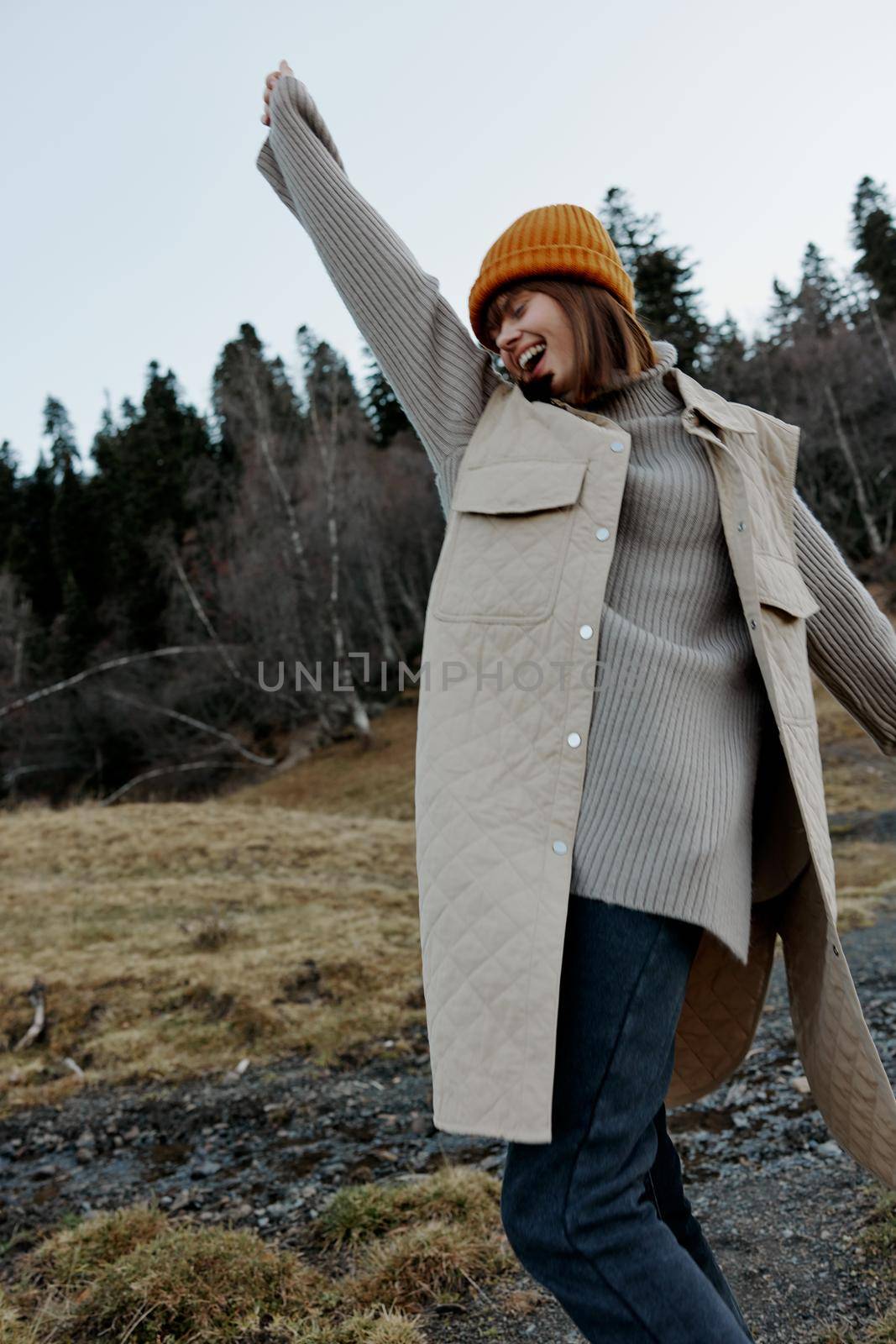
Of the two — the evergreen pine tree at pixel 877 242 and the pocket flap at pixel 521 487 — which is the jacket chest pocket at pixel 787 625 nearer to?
the pocket flap at pixel 521 487

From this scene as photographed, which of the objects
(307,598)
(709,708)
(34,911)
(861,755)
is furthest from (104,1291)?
(307,598)

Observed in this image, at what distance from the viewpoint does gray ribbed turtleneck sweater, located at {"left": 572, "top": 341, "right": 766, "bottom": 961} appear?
4.75 feet

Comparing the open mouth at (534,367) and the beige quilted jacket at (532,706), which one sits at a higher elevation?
the open mouth at (534,367)

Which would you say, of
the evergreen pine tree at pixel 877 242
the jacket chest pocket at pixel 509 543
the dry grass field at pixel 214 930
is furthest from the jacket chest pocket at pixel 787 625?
the evergreen pine tree at pixel 877 242

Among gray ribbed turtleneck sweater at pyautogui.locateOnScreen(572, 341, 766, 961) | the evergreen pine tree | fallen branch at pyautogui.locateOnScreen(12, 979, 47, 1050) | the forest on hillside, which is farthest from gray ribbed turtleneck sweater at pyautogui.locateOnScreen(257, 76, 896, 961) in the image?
the evergreen pine tree

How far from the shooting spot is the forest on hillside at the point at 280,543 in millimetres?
25109

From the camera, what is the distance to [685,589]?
5.40 ft

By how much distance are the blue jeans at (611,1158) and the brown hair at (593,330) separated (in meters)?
0.90

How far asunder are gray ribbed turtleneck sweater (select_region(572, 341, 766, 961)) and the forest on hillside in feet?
68.2

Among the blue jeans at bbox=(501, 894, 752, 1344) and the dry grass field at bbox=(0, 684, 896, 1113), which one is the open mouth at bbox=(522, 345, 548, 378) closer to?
the blue jeans at bbox=(501, 894, 752, 1344)

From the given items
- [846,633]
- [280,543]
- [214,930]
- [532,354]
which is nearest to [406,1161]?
[846,633]

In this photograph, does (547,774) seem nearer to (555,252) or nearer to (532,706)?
(532,706)

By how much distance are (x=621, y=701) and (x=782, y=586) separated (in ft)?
1.39

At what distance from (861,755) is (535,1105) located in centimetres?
1412
